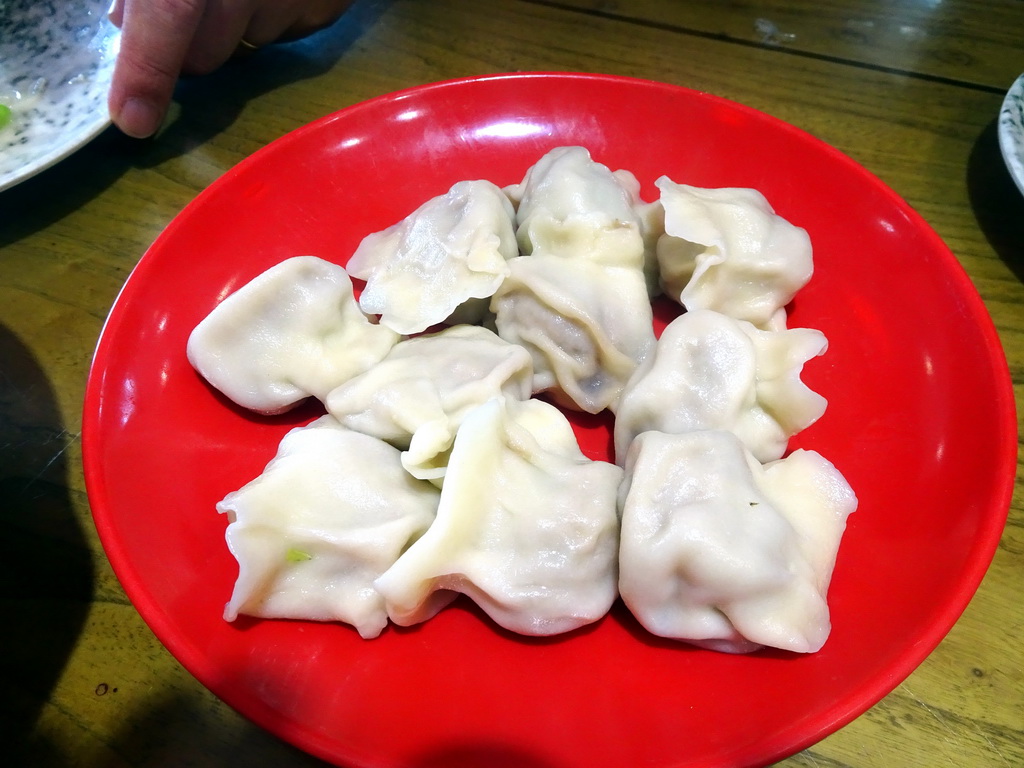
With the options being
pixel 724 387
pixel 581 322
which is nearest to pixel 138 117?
pixel 581 322

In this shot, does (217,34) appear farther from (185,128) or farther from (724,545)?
(724,545)

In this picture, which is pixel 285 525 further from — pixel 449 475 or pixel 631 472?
pixel 631 472

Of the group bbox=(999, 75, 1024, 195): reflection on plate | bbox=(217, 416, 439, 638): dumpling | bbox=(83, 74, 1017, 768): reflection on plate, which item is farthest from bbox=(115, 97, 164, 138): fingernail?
bbox=(999, 75, 1024, 195): reflection on plate

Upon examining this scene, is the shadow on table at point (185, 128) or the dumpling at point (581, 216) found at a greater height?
the dumpling at point (581, 216)

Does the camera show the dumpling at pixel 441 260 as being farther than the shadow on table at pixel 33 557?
Yes

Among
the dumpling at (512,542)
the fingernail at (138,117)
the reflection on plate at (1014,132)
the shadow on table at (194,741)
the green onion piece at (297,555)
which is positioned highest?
the reflection on plate at (1014,132)

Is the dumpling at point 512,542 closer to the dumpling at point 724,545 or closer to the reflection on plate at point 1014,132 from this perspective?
the dumpling at point 724,545

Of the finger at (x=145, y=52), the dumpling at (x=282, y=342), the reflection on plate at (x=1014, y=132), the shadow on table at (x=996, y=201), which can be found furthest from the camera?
the finger at (x=145, y=52)

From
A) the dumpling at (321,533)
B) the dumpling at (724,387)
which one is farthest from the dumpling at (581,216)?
the dumpling at (321,533)
